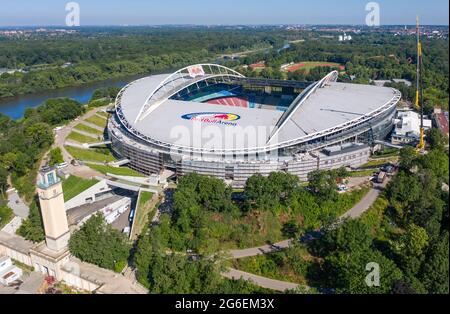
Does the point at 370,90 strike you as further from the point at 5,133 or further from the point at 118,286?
the point at 5,133

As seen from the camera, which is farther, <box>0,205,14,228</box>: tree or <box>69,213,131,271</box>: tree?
<box>0,205,14,228</box>: tree

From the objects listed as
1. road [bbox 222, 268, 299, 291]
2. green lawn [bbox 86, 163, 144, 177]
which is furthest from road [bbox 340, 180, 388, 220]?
green lawn [bbox 86, 163, 144, 177]

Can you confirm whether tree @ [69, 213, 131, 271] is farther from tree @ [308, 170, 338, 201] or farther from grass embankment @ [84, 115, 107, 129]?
grass embankment @ [84, 115, 107, 129]

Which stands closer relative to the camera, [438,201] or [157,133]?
[438,201]

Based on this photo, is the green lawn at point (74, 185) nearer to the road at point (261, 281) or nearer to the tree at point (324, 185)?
the road at point (261, 281)
